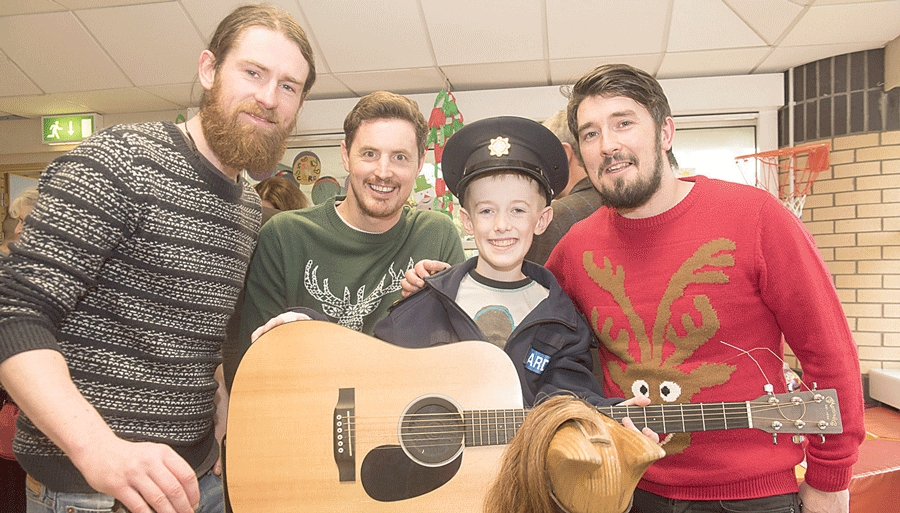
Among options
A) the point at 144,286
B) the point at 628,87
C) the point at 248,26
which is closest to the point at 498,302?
the point at 628,87

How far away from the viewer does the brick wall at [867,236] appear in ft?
16.4

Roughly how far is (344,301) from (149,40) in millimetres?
4343

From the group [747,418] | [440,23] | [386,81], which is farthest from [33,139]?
[747,418]

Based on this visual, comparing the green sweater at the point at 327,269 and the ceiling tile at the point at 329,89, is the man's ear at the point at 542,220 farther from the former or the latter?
the ceiling tile at the point at 329,89

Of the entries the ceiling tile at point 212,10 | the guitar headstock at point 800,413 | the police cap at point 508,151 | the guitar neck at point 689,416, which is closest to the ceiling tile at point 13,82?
the ceiling tile at point 212,10

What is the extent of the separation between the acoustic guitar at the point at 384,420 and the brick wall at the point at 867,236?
453cm

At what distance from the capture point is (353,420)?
150cm

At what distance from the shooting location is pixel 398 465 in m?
1.47

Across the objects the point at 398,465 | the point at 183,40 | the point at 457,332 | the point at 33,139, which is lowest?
the point at 398,465

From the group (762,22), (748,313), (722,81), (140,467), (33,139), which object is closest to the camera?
(140,467)

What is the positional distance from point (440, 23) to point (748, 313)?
397cm

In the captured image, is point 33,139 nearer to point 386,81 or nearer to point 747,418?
point 386,81

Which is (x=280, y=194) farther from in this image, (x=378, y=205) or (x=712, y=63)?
(x=712, y=63)

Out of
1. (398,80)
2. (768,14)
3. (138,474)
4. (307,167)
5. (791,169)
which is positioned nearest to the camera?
(138,474)
